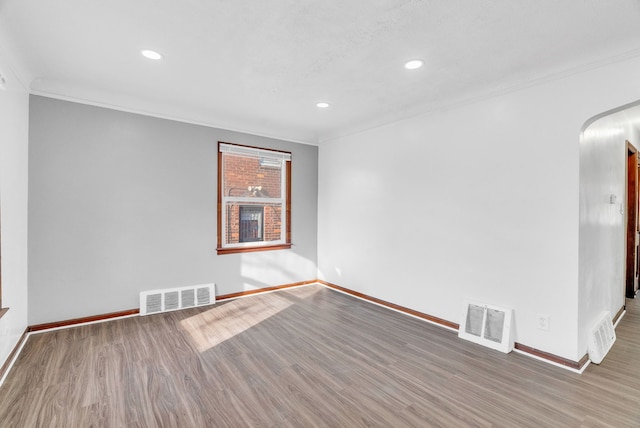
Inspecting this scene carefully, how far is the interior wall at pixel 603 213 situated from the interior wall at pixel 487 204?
15 cm

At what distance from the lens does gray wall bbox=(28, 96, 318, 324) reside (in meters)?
3.10

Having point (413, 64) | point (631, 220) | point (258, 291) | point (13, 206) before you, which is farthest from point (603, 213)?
point (13, 206)

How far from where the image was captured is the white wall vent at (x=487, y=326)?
2771 millimetres

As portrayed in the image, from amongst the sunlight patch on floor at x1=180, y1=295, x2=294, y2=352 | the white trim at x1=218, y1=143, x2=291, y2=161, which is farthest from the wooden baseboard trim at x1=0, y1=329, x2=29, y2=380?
the white trim at x1=218, y1=143, x2=291, y2=161

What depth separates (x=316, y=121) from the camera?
13.9 feet

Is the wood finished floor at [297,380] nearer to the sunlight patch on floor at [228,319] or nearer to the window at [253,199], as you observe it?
the sunlight patch on floor at [228,319]

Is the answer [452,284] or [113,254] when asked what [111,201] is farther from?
[452,284]

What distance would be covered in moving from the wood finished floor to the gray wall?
0.49 metres

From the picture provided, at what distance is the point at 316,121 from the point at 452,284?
2.69 metres

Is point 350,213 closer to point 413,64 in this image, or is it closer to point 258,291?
point 258,291

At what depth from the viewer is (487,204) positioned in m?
3.00

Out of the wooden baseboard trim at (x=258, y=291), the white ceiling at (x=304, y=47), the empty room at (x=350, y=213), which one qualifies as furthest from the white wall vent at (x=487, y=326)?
the wooden baseboard trim at (x=258, y=291)

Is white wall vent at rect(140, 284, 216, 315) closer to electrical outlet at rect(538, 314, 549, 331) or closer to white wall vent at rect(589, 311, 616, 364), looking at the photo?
electrical outlet at rect(538, 314, 549, 331)

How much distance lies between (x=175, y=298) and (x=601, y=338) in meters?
4.45
